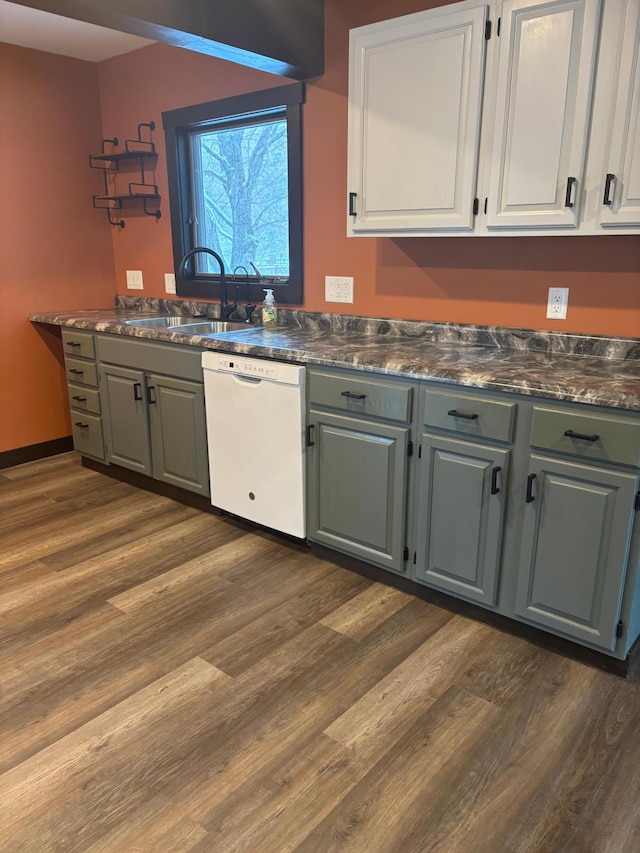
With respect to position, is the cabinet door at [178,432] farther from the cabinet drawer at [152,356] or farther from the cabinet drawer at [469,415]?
the cabinet drawer at [469,415]

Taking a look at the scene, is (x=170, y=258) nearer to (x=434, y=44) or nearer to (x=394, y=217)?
(x=394, y=217)

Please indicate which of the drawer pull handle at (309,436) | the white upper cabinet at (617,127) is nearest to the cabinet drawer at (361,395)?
the drawer pull handle at (309,436)

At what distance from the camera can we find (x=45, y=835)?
4.75 ft

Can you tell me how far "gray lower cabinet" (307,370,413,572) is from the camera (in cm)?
227

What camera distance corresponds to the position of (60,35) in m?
3.34

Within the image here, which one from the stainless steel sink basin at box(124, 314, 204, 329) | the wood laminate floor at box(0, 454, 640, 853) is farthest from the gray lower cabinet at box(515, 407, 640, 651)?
the stainless steel sink basin at box(124, 314, 204, 329)

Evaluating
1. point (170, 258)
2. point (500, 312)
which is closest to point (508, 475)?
point (500, 312)

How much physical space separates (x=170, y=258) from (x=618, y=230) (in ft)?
8.93

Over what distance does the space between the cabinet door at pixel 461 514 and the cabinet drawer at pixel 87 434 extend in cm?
215

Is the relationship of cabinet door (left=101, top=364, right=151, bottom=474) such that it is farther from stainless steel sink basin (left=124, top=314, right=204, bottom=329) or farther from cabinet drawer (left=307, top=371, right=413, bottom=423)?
cabinet drawer (left=307, top=371, right=413, bottom=423)

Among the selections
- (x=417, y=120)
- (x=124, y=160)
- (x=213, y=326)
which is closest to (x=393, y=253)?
(x=417, y=120)

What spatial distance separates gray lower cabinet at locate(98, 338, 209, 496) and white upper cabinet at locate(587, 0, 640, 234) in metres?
1.78

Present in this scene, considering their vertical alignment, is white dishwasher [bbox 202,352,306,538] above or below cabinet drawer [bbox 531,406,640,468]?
below

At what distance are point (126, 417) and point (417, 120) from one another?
2.10 meters
